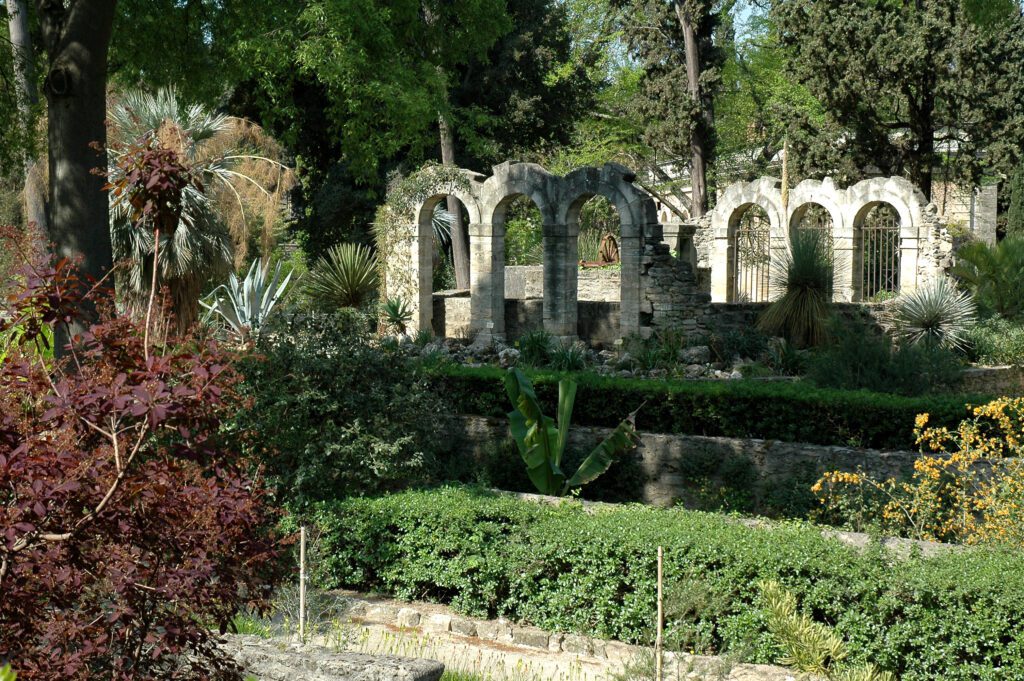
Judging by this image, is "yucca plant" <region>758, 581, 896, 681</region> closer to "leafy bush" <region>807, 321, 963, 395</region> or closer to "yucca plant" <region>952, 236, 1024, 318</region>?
"leafy bush" <region>807, 321, 963, 395</region>

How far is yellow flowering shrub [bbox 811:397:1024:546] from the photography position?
808 cm

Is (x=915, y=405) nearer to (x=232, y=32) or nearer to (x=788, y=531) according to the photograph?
(x=788, y=531)

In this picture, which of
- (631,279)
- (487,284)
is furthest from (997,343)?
(487,284)

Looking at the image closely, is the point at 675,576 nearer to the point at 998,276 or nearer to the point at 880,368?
the point at 880,368

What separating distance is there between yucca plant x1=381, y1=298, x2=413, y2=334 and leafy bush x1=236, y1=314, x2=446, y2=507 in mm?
8653

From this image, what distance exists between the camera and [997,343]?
16.7m

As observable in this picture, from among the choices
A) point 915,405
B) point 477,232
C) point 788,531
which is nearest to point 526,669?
point 788,531

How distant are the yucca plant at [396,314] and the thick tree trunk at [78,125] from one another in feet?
30.4

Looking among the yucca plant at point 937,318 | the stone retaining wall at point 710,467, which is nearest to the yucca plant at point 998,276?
the yucca plant at point 937,318

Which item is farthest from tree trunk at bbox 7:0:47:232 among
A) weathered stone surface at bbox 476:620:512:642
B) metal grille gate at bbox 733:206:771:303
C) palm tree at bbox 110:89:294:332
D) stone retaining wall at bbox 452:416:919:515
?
metal grille gate at bbox 733:206:771:303

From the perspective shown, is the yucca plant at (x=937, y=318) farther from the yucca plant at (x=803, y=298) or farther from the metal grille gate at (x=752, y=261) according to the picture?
the metal grille gate at (x=752, y=261)

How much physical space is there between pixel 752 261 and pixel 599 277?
12.1 feet

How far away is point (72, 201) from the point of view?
32.0 ft

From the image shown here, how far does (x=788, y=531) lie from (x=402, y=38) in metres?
13.6
